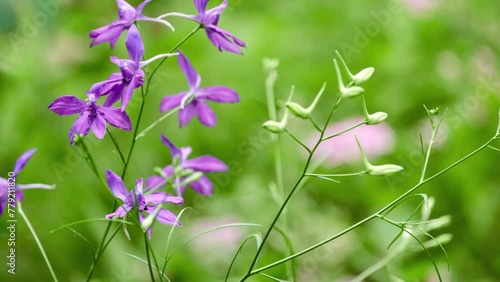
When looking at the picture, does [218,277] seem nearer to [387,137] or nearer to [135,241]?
[135,241]

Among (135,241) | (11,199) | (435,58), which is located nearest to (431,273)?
(135,241)

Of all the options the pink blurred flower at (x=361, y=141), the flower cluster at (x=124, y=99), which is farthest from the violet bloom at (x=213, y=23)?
the pink blurred flower at (x=361, y=141)

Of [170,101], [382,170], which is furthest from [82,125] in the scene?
[382,170]

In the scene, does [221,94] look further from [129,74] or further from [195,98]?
[129,74]

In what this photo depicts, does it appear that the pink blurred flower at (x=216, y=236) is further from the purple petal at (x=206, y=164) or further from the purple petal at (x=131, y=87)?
the purple petal at (x=131, y=87)

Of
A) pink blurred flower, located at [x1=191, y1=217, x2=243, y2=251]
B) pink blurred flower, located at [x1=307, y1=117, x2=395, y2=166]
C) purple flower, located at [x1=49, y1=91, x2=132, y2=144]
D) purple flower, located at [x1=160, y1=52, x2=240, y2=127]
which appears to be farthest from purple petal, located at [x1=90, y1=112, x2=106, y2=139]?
pink blurred flower, located at [x1=307, y1=117, x2=395, y2=166]

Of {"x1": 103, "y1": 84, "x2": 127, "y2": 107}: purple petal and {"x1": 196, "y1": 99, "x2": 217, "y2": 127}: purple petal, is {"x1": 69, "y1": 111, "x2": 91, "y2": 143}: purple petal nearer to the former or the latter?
{"x1": 103, "y1": 84, "x2": 127, "y2": 107}: purple petal

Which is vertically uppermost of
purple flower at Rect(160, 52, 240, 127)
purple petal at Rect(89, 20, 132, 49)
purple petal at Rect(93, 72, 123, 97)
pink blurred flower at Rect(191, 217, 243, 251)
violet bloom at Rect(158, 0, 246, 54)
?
purple petal at Rect(89, 20, 132, 49)
